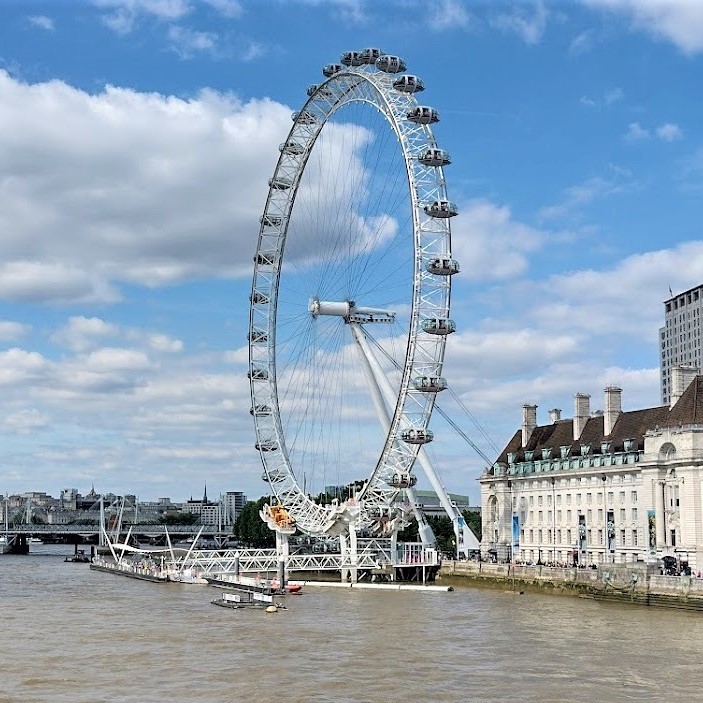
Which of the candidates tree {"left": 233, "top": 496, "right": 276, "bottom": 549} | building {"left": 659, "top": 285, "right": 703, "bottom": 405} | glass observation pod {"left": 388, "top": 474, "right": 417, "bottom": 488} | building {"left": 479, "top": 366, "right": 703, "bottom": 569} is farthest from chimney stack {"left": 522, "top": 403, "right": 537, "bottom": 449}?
building {"left": 659, "top": 285, "right": 703, "bottom": 405}

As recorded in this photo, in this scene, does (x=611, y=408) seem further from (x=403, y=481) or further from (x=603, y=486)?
(x=403, y=481)

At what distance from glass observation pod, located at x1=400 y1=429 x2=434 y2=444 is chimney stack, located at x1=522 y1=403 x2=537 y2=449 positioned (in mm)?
→ 15776

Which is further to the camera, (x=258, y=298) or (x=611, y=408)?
(x=258, y=298)

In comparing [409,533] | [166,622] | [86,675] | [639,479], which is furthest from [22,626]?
[409,533]

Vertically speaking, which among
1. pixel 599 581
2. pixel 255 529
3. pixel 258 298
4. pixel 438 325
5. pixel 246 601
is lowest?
pixel 246 601

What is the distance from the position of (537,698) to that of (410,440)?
33.6 m

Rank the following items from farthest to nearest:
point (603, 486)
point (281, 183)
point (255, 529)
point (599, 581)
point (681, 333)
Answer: point (681, 333), point (255, 529), point (281, 183), point (603, 486), point (599, 581)

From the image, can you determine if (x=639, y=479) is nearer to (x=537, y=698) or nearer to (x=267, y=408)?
(x=267, y=408)

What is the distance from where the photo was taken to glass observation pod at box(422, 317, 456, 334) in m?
61.5

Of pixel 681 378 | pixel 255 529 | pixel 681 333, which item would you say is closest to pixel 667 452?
pixel 681 378

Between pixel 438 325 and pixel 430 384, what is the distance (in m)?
2.98

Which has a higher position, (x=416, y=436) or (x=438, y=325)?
(x=438, y=325)

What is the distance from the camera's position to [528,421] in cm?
7738

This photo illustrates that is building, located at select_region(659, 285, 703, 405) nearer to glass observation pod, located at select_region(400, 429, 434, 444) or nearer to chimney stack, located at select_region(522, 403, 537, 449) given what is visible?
chimney stack, located at select_region(522, 403, 537, 449)
